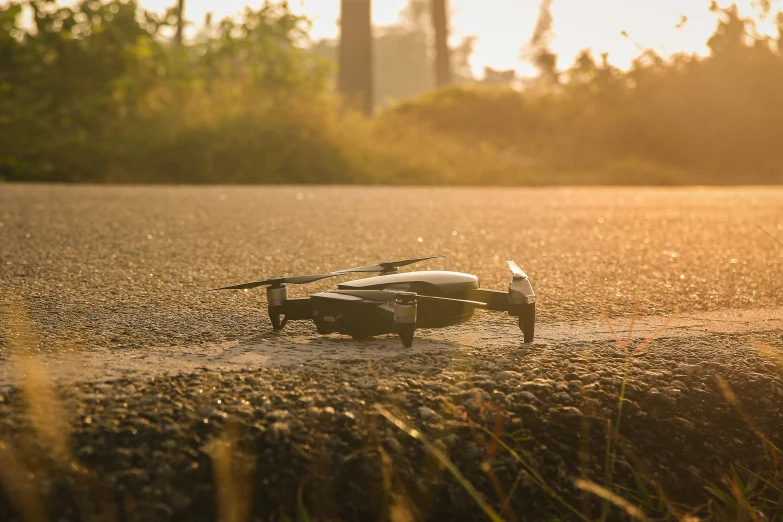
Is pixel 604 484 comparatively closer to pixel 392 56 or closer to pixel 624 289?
pixel 624 289

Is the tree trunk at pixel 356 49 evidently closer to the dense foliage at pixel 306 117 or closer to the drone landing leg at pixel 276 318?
the dense foliage at pixel 306 117

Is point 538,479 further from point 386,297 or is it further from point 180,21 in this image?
point 180,21

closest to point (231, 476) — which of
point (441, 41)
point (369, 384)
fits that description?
point (369, 384)

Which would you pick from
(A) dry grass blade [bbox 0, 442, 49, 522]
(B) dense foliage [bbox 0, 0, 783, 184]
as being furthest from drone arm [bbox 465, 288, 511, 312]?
(B) dense foliage [bbox 0, 0, 783, 184]

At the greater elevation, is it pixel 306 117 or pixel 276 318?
pixel 306 117

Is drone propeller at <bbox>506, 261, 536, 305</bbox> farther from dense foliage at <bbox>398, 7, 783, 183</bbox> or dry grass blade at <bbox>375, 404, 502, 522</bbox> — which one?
dense foliage at <bbox>398, 7, 783, 183</bbox>

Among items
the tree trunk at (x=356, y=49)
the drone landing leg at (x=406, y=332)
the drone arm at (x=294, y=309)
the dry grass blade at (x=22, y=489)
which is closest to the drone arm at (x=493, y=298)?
the drone landing leg at (x=406, y=332)
